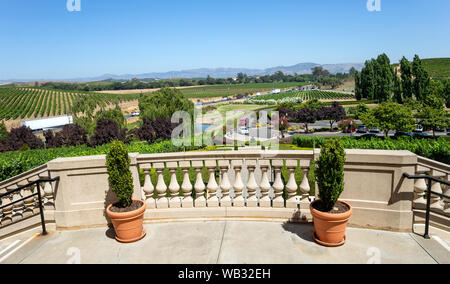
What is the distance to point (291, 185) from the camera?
588cm

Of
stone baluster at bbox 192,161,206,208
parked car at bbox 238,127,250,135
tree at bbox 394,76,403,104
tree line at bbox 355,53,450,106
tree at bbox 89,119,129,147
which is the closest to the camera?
stone baluster at bbox 192,161,206,208

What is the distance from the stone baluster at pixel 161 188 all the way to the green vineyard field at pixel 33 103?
9713 centimetres

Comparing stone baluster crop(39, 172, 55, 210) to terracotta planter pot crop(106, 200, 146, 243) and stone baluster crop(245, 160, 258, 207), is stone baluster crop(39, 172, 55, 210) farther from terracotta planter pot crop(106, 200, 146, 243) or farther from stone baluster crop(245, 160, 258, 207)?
stone baluster crop(245, 160, 258, 207)

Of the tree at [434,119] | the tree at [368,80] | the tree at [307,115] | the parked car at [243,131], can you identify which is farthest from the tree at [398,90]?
the parked car at [243,131]

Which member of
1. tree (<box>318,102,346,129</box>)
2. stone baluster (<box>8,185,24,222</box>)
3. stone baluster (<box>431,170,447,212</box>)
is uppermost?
stone baluster (<box>431,170,447,212</box>)

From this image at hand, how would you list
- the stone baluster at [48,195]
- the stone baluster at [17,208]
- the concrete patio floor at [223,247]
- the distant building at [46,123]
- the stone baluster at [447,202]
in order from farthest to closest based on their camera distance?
the distant building at [46,123] < the stone baluster at [17,208] < the stone baluster at [48,195] < the stone baluster at [447,202] < the concrete patio floor at [223,247]

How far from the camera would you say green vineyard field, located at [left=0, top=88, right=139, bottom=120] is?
344ft

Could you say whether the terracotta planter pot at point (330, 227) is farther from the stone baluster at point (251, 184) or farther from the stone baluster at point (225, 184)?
the stone baluster at point (225, 184)

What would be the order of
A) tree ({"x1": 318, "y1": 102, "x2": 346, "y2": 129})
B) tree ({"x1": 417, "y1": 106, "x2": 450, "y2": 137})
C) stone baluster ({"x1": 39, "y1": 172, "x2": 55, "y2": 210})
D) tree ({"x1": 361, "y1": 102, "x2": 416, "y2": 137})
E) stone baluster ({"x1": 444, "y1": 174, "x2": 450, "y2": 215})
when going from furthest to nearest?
tree ({"x1": 318, "y1": 102, "x2": 346, "y2": 129}) < tree ({"x1": 417, "y1": 106, "x2": 450, "y2": 137}) < tree ({"x1": 361, "y1": 102, "x2": 416, "y2": 137}) < stone baluster ({"x1": 39, "y1": 172, "x2": 55, "y2": 210}) < stone baluster ({"x1": 444, "y1": 174, "x2": 450, "y2": 215})

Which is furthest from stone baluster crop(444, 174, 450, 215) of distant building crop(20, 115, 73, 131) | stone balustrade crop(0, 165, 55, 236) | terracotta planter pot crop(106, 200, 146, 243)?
distant building crop(20, 115, 73, 131)

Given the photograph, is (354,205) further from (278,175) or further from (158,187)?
(158,187)

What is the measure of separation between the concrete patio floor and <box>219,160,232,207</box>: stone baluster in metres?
0.44

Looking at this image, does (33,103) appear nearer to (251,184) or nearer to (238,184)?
(238,184)

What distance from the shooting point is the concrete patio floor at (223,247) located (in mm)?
4734
